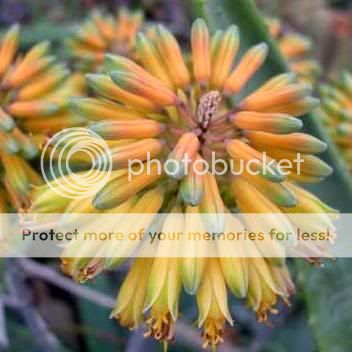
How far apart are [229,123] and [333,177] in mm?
287

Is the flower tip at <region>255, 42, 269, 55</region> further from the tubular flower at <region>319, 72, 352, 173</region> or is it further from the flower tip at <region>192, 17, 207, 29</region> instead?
the tubular flower at <region>319, 72, 352, 173</region>

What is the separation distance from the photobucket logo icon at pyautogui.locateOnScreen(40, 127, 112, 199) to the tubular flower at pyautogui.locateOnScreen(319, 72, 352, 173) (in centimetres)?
72

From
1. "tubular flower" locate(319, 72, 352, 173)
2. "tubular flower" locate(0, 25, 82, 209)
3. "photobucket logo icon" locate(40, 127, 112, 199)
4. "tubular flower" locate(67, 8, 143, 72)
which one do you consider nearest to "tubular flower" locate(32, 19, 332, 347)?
"photobucket logo icon" locate(40, 127, 112, 199)

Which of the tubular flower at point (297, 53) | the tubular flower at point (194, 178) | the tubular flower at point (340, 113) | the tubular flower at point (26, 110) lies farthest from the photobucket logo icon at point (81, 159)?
the tubular flower at point (297, 53)

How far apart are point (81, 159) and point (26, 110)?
283 millimetres

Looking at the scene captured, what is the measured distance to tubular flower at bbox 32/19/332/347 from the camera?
1.25 metres

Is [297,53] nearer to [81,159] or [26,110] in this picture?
[26,110]

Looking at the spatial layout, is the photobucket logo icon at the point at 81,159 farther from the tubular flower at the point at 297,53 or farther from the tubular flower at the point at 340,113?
the tubular flower at the point at 297,53

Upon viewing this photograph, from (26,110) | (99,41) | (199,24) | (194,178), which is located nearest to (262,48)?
(199,24)

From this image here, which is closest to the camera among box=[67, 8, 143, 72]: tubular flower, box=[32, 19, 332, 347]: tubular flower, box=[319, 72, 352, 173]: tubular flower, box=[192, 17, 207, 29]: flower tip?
box=[32, 19, 332, 347]: tubular flower

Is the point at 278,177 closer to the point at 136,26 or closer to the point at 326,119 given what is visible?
the point at 326,119

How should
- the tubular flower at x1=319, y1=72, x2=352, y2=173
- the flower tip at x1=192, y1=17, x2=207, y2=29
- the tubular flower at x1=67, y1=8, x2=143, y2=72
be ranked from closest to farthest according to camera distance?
the flower tip at x1=192, y1=17, x2=207, y2=29
the tubular flower at x1=319, y1=72, x2=352, y2=173
the tubular flower at x1=67, y1=8, x2=143, y2=72

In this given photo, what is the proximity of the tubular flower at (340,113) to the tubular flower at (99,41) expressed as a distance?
0.52m

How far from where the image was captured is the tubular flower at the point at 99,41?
218 centimetres
